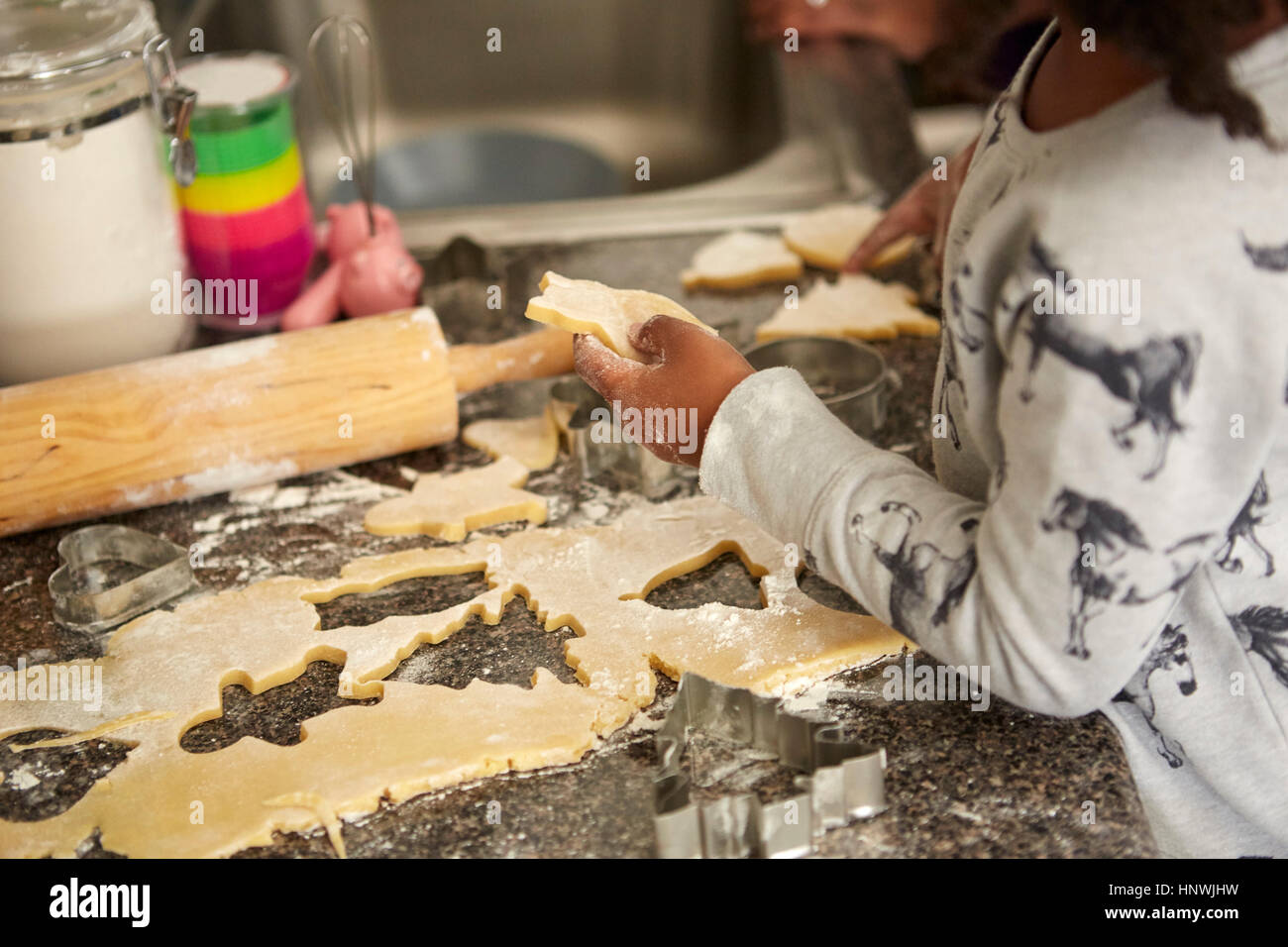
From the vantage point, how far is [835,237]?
4.09 ft

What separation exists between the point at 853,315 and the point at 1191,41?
2.04 feet

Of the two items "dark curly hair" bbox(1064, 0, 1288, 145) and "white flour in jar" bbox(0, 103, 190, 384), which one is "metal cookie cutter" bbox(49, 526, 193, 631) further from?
"dark curly hair" bbox(1064, 0, 1288, 145)

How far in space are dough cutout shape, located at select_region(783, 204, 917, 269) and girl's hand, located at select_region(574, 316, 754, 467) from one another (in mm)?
452

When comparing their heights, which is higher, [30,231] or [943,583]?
[30,231]

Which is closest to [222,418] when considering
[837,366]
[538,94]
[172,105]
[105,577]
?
[105,577]

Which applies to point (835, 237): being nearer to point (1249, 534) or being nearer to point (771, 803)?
point (1249, 534)

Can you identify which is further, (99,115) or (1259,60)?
(99,115)

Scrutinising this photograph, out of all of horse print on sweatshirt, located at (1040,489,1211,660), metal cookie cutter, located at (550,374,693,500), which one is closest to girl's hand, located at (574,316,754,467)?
metal cookie cutter, located at (550,374,693,500)

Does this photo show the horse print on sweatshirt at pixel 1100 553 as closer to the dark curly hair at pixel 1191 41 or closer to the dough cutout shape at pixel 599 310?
the dark curly hair at pixel 1191 41

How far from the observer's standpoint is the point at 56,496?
0.92m

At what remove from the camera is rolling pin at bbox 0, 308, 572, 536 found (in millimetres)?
919

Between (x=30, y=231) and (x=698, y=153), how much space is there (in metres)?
1.02
